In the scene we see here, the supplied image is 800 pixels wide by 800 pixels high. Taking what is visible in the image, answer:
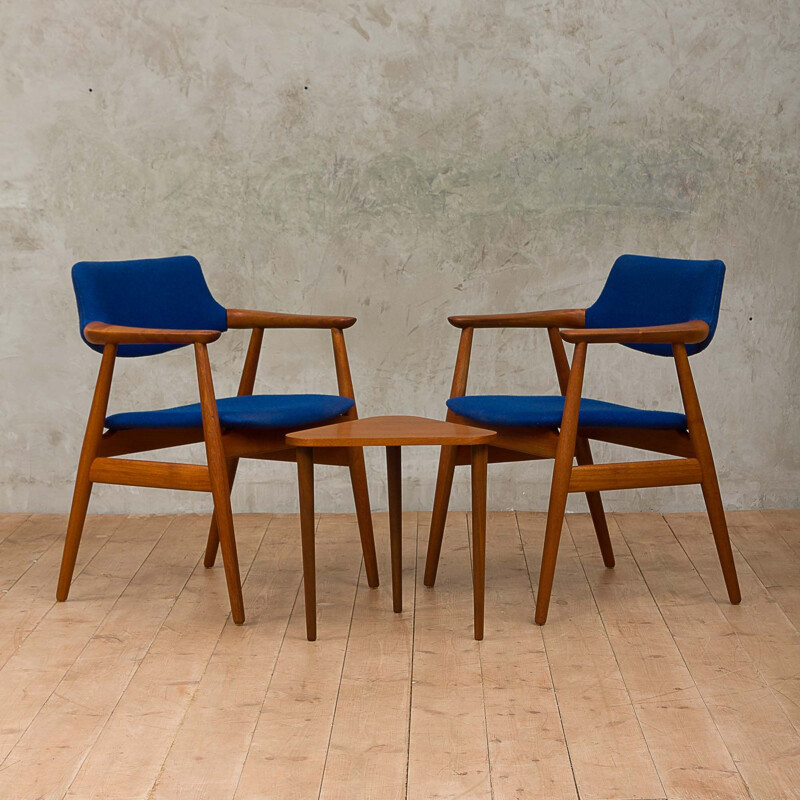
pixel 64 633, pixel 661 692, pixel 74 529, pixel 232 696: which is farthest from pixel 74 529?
pixel 661 692

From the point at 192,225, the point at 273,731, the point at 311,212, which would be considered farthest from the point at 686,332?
the point at 192,225

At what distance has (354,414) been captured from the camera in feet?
9.06

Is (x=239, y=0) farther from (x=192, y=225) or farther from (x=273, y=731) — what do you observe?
(x=273, y=731)

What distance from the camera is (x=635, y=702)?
200 cm

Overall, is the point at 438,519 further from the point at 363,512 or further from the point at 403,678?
the point at 403,678

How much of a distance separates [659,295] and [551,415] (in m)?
0.60

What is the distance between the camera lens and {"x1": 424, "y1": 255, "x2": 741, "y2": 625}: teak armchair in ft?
7.91

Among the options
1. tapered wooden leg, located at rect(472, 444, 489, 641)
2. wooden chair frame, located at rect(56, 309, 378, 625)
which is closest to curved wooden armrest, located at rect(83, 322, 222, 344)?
wooden chair frame, located at rect(56, 309, 378, 625)

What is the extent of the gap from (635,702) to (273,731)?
2.28 feet

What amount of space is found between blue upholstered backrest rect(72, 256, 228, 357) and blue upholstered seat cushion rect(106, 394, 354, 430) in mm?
238

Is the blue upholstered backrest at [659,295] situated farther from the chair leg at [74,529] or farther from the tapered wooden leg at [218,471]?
the chair leg at [74,529]

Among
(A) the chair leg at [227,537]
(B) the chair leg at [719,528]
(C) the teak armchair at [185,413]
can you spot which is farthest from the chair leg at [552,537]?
(A) the chair leg at [227,537]

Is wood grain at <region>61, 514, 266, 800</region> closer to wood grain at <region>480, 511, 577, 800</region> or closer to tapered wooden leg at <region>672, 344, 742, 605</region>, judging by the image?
wood grain at <region>480, 511, 577, 800</region>

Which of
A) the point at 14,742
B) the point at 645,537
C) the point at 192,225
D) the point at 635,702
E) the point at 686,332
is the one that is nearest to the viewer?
the point at 14,742
